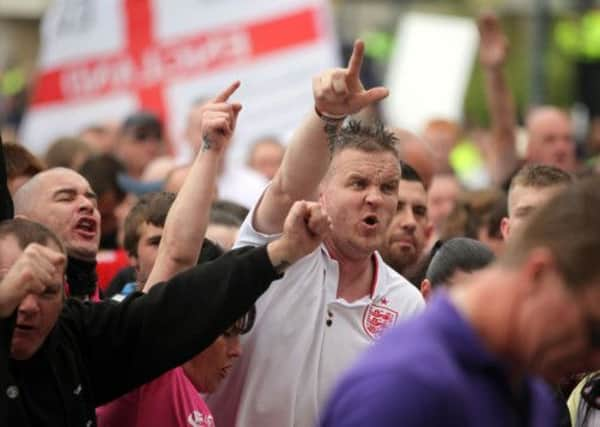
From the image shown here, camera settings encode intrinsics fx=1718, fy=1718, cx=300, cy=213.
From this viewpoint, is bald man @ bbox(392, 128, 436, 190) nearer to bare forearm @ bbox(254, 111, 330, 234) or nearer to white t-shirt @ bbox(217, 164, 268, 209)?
white t-shirt @ bbox(217, 164, 268, 209)

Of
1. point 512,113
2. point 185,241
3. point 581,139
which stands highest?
point 185,241

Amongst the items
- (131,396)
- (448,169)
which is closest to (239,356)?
(131,396)

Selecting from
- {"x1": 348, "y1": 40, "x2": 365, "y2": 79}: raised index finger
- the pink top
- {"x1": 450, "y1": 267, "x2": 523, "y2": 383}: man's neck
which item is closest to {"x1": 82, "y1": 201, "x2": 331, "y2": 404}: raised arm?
the pink top

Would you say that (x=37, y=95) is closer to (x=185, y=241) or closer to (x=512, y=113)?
(x=512, y=113)

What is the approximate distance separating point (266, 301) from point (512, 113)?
5010 mm

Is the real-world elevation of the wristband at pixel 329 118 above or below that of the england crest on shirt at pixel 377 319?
above

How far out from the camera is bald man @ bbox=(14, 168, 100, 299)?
5715 mm

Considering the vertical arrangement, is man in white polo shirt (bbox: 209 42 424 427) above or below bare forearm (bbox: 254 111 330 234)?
below

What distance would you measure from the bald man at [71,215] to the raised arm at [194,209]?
485 mm

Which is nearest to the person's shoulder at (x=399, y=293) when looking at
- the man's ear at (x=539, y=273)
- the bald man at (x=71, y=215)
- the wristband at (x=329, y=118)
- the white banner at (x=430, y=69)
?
the wristband at (x=329, y=118)

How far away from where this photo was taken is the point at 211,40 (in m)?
12.9

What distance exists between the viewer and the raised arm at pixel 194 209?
5.23 meters

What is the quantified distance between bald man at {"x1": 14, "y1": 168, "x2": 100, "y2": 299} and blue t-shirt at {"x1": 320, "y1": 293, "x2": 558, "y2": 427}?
94.1 inches

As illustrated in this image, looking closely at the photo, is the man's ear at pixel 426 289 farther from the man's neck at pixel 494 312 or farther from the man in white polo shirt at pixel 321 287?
the man's neck at pixel 494 312
